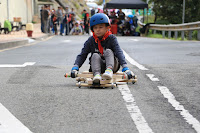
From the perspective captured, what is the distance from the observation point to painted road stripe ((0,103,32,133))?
3949 mm

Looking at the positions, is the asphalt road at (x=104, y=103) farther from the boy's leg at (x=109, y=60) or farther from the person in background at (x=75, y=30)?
the person in background at (x=75, y=30)

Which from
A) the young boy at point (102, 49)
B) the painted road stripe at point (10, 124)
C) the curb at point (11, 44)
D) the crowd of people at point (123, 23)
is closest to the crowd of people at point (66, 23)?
the crowd of people at point (123, 23)

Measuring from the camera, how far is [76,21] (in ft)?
108

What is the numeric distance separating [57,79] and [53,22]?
25.9 metres

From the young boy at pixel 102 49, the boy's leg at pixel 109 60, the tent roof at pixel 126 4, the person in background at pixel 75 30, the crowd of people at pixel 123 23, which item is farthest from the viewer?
the person in background at pixel 75 30

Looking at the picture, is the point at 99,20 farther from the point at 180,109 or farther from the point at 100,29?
the point at 180,109

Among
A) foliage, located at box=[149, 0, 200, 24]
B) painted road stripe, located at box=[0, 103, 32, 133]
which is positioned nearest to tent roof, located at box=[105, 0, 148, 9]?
foliage, located at box=[149, 0, 200, 24]

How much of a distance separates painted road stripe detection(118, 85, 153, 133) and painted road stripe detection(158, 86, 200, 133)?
0.43m

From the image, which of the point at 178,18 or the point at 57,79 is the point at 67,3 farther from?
the point at 57,79

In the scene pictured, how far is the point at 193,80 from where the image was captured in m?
7.00

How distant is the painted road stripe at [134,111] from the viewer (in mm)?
4008

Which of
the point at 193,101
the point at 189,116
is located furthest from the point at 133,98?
the point at 189,116

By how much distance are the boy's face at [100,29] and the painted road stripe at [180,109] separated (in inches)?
49.7

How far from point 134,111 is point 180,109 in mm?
522
